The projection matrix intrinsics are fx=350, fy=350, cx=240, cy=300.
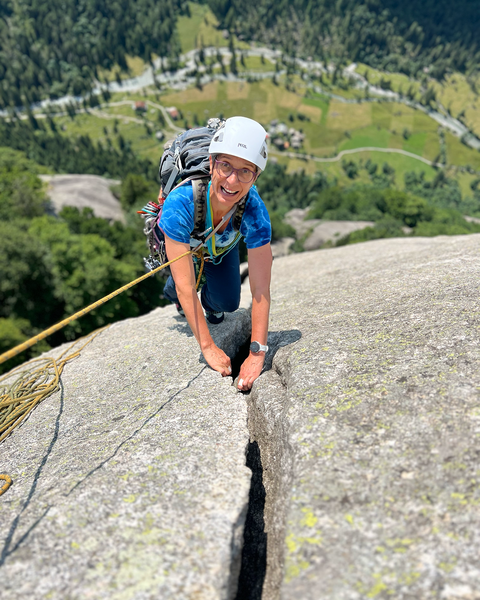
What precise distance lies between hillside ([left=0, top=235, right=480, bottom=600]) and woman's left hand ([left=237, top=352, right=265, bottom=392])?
0.18 metres

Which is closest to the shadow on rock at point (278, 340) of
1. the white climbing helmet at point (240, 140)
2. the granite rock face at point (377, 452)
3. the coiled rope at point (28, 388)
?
the granite rock face at point (377, 452)

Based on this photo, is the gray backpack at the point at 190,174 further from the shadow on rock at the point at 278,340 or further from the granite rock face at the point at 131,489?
the granite rock face at the point at 131,489

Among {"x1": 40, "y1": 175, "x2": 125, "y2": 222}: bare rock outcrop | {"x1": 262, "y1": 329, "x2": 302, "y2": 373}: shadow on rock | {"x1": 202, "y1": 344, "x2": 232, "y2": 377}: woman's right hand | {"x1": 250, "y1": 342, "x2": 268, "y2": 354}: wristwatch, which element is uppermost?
{"x1": 250, "y1": 342, "x2": 268, "y2": 354}: wristwatch

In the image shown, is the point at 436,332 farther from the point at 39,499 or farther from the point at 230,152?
the point at 39,499

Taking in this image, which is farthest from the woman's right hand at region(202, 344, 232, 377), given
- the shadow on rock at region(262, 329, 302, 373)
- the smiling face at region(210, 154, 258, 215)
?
the smiling face at region(210, 154, 258, 215)

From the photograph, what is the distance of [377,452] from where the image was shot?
4.24 m

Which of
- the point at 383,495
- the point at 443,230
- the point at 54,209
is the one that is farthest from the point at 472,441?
the point at 443,230

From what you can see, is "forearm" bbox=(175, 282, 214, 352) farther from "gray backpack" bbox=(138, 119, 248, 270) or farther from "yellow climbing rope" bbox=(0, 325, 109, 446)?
"yellow climbing rope" bbox=(0, 325, 109, 446)

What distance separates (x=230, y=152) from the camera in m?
4.87

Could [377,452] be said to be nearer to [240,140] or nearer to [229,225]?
[229,225]

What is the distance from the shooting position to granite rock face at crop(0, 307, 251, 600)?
11.8 feet

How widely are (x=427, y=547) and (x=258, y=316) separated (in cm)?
395

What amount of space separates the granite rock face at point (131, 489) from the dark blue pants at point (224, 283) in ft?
4.37

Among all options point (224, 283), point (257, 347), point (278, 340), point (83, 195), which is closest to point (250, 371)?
point (257, 347)
